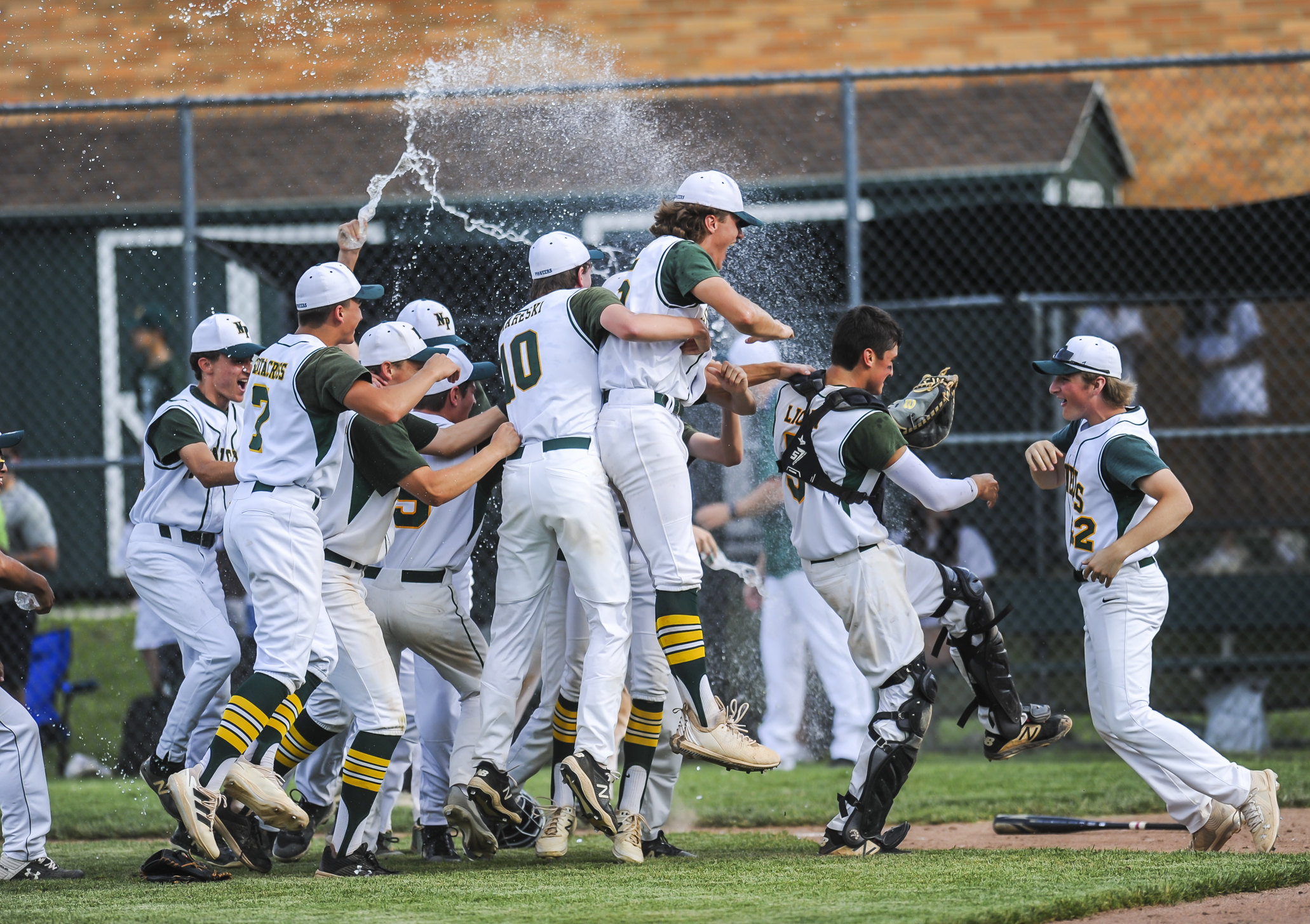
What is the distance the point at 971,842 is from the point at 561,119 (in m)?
4.30

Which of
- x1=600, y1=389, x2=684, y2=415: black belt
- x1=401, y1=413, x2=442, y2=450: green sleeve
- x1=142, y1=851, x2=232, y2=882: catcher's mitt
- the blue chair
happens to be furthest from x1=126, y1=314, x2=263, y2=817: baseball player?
the blue chair

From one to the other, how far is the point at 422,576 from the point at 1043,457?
2.38 m

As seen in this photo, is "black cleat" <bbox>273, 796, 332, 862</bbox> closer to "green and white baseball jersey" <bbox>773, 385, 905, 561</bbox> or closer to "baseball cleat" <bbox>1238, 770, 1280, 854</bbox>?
"green and white baseball jersey" <bbox>773, 385, 905, 561</bbox>

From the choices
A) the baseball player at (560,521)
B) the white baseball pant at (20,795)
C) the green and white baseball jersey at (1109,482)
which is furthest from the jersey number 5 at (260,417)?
the green and white baseball jersey at (1109,482)

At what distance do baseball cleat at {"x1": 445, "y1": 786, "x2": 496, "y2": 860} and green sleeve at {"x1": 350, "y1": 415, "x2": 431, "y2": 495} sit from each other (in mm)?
1129

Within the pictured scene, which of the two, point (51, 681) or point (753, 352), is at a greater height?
point (753, 352)

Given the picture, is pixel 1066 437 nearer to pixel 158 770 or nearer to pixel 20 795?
pixel 158 770

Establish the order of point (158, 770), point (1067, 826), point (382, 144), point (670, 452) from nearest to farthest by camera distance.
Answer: point (670, 452) → point (158, 770) → point (1067, 826) → point (382, 144)

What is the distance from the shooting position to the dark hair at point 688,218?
218 inches

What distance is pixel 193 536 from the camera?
628 centimetres

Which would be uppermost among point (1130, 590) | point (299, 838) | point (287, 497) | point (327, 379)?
point (327, 379)

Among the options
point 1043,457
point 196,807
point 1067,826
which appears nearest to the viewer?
point 196,807

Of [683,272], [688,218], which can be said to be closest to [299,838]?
[683,272]

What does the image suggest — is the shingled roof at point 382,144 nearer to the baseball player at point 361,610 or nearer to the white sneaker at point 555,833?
the baseball player at point 361,610
